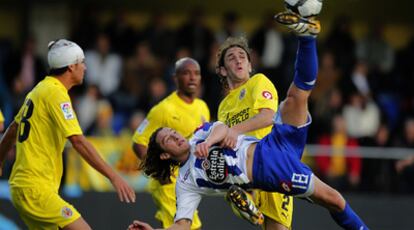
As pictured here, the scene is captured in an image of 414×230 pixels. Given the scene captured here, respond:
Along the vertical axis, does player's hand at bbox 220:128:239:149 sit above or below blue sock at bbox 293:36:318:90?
below

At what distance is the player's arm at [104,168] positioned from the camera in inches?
328

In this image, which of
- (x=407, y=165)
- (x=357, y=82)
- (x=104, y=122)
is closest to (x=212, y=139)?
(x=407, y=165)

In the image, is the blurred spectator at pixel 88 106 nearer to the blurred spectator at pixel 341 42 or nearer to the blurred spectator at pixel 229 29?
the blurred spectator at pixel 229 29

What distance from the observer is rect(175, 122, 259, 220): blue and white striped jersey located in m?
8.33

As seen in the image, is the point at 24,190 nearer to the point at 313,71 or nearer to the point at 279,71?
the point at 313,71

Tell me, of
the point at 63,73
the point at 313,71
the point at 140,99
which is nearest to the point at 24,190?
the point at 63,73

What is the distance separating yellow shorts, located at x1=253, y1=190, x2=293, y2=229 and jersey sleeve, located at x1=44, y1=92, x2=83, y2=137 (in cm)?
181

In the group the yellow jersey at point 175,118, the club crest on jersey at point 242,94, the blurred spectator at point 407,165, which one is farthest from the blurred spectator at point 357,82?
the club crest on jersey at point 242,94

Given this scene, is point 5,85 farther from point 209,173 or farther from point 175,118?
point 209,173

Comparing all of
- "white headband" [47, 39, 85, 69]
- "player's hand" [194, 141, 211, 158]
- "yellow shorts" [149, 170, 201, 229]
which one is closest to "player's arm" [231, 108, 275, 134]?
"player's hand" [194, 141, 211, 158]

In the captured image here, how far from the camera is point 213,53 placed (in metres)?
16.0

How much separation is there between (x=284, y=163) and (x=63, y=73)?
6.76 feet

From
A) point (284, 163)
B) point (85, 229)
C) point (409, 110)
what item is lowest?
point (409, 110)

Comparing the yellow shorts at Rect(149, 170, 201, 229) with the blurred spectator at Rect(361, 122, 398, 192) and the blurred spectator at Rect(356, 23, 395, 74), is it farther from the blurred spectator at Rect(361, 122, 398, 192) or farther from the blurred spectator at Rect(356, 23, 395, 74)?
the blurred spectator at Rect(356, 23, 395, 74)
